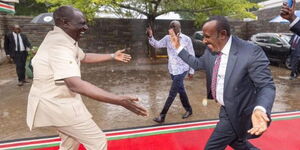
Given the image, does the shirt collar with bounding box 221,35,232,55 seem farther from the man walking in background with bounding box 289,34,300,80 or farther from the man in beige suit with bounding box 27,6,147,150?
the man walking in background with bounding box 289,34,300,80

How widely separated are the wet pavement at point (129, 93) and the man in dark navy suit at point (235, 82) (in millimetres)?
2491

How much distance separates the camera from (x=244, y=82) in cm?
239

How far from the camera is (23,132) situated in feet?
15.2

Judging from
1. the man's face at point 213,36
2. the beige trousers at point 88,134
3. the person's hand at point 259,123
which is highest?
the man's face at point 213,36

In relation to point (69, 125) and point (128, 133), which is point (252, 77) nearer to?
point (69, 125)

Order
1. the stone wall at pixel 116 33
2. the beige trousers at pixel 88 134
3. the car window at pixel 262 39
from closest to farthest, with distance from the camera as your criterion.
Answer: the beige trousers at pixel 88 134, the car window at pixel 262 39, the stone wall at pixel 116 33

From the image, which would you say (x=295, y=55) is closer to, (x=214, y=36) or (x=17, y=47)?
(x=214, y=36)

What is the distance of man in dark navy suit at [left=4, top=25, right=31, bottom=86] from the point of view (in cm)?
787

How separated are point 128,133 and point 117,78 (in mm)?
5287

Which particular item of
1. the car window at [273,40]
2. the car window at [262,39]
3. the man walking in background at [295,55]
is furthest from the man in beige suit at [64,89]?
the car window at [262,39]

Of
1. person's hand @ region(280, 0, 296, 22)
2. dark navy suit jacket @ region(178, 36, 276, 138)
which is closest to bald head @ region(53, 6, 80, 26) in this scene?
dark navy suit jacket @ region(178, 36, 276, 138)

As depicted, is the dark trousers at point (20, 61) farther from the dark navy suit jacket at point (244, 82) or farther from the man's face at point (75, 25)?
the dark navy suit jacket at point (244, 82)

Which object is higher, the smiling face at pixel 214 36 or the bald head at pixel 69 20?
the bald head at pixel 69 20

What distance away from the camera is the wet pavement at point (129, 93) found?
5027 mm
